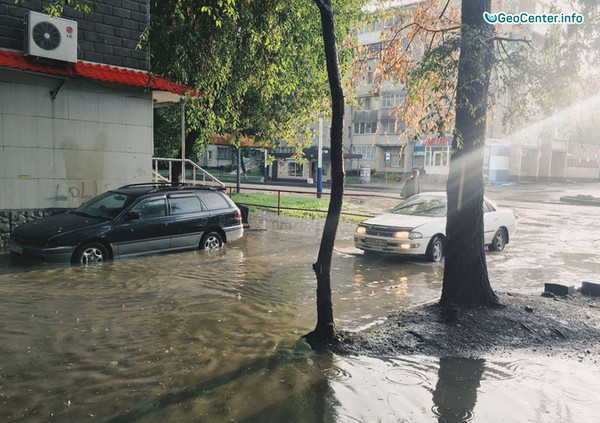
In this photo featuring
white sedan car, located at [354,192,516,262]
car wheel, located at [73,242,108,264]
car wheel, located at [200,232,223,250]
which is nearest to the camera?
car wheel, located at [73,242,108,264]

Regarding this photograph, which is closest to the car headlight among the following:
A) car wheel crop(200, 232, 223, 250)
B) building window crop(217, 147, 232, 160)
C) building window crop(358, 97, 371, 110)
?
car wheel crop(200, 232, 223, 250)

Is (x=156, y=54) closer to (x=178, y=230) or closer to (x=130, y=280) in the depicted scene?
(x=178, y=230)

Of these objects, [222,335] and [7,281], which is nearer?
[222,335]

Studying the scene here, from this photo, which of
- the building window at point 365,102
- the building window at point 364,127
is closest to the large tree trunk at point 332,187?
the building window at point 364,127

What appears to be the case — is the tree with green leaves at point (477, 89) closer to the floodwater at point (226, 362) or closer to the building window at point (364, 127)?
the floodwater at point (226, 362)

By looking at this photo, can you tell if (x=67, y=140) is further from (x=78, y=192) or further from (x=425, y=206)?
(x=425, y=206)

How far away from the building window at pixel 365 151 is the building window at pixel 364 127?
171cm

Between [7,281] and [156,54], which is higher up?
[156,54]

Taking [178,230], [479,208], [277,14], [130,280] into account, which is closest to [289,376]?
[479,208]

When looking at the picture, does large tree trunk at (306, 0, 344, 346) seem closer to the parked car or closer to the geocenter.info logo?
the geocenter.info logo

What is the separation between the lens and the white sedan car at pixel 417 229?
36.2 ft

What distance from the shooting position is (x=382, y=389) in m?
4.57

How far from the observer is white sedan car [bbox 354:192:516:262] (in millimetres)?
11023

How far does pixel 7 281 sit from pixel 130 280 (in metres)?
1.90
